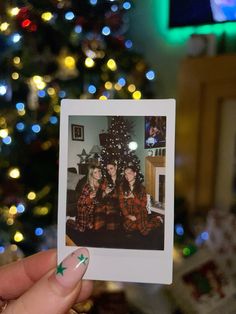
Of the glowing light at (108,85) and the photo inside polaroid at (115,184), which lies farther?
the glowing light at (108,85)

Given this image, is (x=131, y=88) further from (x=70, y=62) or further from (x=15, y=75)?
(x=15, y=75)

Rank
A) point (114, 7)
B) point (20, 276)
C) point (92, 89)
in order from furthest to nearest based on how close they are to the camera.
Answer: point (114, 7) < point (92, 89) < point (20, 276)

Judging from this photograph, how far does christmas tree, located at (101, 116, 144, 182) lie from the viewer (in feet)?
2.15

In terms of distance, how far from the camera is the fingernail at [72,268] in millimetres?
583

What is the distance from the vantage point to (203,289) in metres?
1.69

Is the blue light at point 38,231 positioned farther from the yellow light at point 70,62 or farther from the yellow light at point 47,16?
the yellow light at point 47,16

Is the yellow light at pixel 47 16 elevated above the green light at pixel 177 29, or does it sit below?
below

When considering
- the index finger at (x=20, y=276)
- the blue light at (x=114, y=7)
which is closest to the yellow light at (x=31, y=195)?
the blue light at (x=114, y=7)

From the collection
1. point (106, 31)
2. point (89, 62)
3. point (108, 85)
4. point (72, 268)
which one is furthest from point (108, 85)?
point (72, 268)

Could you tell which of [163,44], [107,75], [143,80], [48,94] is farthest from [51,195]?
[163,44]

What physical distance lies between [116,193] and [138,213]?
1.8 inches

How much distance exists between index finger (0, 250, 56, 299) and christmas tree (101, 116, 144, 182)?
0.17m

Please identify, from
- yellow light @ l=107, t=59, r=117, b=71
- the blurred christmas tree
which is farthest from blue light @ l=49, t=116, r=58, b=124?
yellow light @ l=107, t=59, r=117, b=71

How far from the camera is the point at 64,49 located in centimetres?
184
